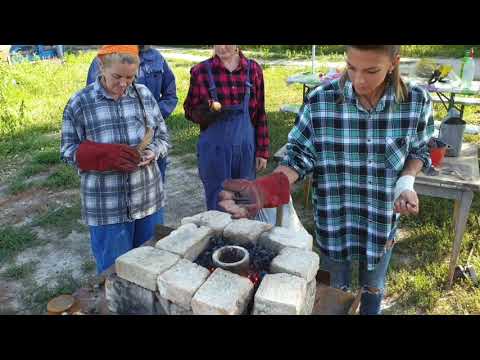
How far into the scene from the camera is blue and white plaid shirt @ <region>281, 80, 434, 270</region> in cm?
182

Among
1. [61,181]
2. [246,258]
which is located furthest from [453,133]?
[61,181]

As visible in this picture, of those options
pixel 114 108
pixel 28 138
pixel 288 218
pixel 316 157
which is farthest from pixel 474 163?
pixel 28 138

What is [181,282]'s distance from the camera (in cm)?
165

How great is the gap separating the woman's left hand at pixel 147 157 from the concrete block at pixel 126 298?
2.85ft

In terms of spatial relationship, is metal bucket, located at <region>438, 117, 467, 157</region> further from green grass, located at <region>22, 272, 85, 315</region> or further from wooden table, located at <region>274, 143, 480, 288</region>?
green grass, located at <region>22, 272, 85, 315</region>

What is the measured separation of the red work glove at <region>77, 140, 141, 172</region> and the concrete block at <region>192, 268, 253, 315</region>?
3.13 feet

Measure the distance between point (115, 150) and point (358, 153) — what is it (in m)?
1.28

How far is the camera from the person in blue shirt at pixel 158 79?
3.36 metres

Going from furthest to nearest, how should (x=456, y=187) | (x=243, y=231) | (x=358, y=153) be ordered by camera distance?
(x=456, y=187), (x=243, y=231), (x=358, y=153)

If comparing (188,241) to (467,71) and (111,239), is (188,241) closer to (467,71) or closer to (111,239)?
(111,239)

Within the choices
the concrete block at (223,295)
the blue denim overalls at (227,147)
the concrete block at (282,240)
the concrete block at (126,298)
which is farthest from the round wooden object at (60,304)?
the blue denim overalls at (227,147)

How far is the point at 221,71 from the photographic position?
3.04 meters

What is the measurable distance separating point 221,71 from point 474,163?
2.11m

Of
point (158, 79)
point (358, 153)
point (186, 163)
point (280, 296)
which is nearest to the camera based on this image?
point (280, 296)
